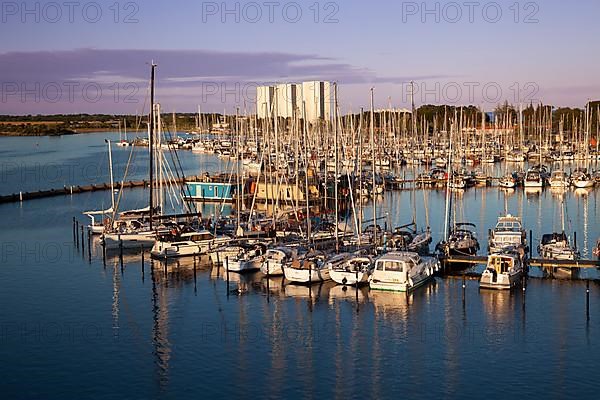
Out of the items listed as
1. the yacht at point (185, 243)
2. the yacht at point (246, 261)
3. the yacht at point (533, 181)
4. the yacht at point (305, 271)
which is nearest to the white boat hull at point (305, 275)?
the yacht at point (305, 271)

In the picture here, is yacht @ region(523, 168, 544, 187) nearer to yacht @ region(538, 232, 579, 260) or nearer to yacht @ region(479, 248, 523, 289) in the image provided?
yacht @ region(538, 232, 579, 260)

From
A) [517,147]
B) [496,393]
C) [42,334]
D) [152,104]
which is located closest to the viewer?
[496,393]

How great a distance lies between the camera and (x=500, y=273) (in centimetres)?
2630

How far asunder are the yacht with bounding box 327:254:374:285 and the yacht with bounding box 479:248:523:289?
3967mm

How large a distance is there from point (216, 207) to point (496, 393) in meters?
34.2

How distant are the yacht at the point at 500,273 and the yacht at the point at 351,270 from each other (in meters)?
3.97

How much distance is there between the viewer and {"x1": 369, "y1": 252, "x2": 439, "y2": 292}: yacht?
26.1 metres

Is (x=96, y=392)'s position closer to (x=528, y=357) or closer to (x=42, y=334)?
(x=42, y=334)

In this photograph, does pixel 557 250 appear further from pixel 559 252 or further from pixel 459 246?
pixel 459 246

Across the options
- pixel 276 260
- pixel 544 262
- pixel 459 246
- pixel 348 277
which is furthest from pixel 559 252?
pixel 276 260

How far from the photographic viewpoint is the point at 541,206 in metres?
49.6

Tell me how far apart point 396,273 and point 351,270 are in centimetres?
177

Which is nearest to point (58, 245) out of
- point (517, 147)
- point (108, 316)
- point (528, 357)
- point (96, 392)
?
point (108, 316)

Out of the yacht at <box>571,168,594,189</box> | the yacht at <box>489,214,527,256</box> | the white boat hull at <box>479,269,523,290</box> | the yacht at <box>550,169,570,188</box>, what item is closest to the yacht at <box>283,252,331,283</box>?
the white boat hull at <box>479,269,523,290</box>
